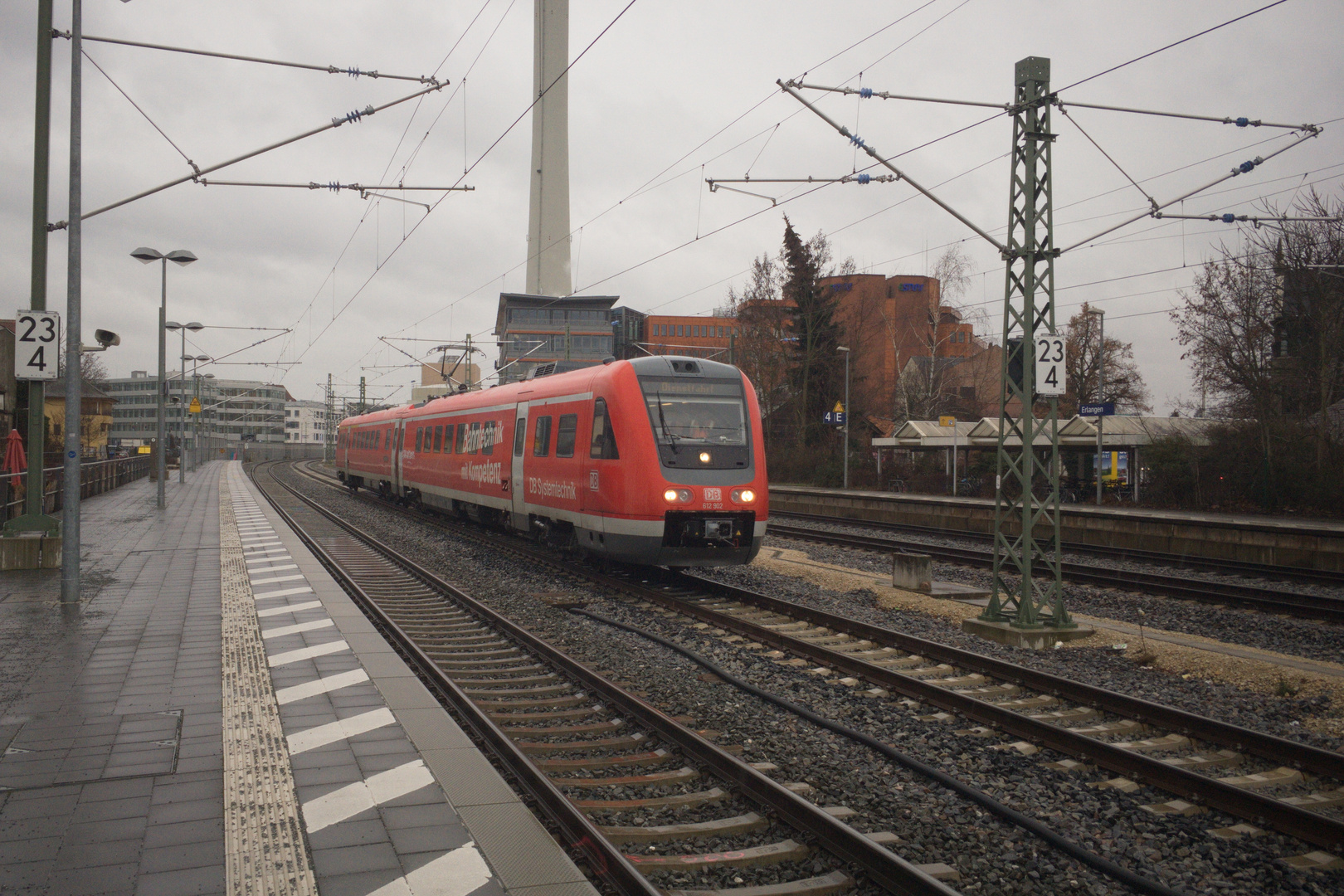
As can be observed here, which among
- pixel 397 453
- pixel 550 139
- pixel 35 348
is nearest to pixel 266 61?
pixel 35 348

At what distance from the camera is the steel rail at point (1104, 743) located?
498 centimetres

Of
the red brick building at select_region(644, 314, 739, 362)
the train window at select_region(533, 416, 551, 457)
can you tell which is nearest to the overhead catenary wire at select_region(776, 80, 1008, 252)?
the train window at select_region(533, 416, 551, 457)

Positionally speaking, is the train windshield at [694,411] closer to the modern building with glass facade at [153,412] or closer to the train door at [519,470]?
the train door at [519,470]

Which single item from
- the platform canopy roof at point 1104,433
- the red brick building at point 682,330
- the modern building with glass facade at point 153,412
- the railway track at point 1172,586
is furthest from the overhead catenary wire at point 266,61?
the modern building with glass facade at point 153,412

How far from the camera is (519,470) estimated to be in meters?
16.5

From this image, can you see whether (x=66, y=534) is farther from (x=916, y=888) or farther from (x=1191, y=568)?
(x=1191, y=568)

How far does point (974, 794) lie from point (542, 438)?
11.0 metres

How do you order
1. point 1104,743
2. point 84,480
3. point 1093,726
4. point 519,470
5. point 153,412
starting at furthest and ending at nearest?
point 153,412 < point 84,480 < point 519,470 < point 1093,726 < point 1104,743

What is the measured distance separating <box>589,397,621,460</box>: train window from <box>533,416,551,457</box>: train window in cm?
201

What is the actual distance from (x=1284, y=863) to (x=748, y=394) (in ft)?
30.2

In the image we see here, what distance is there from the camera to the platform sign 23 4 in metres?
10.7

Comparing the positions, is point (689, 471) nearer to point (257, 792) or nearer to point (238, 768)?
point (238, 768)

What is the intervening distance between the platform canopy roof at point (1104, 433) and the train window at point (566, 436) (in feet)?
54.3

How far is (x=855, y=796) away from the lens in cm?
525
